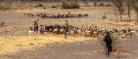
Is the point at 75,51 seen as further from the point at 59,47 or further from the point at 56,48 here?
the point at 59,47

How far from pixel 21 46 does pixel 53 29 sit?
10372mm

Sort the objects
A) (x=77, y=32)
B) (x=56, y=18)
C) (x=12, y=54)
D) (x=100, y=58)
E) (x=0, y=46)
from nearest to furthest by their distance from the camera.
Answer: (x=100, y=58) < (x=12, y=54) < (x=0, y=46) < (x=77, y=32) < (x=56, y=18)

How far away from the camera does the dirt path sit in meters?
27.6

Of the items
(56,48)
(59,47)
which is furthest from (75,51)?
(59,47)

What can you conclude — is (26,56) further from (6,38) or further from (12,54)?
(6,38)

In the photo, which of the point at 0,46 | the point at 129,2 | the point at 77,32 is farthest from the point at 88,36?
the point at 129,2

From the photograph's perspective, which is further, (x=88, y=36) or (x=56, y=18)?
(x=56, y=18)

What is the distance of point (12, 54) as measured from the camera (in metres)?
28.9

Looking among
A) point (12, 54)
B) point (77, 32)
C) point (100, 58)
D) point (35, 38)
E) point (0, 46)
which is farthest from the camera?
point (77, 32)

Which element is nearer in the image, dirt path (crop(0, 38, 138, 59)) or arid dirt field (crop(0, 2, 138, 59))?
dirt path (crop(0, 38, 138, 59))

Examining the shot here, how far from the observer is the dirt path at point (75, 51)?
2762 cm

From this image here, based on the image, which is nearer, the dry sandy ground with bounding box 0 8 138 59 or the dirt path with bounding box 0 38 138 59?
the dirt path with bounding box 0 38 138 59

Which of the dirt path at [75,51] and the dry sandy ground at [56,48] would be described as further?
the dry sandy ground at [56,48]

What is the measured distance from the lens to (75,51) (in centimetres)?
2992
